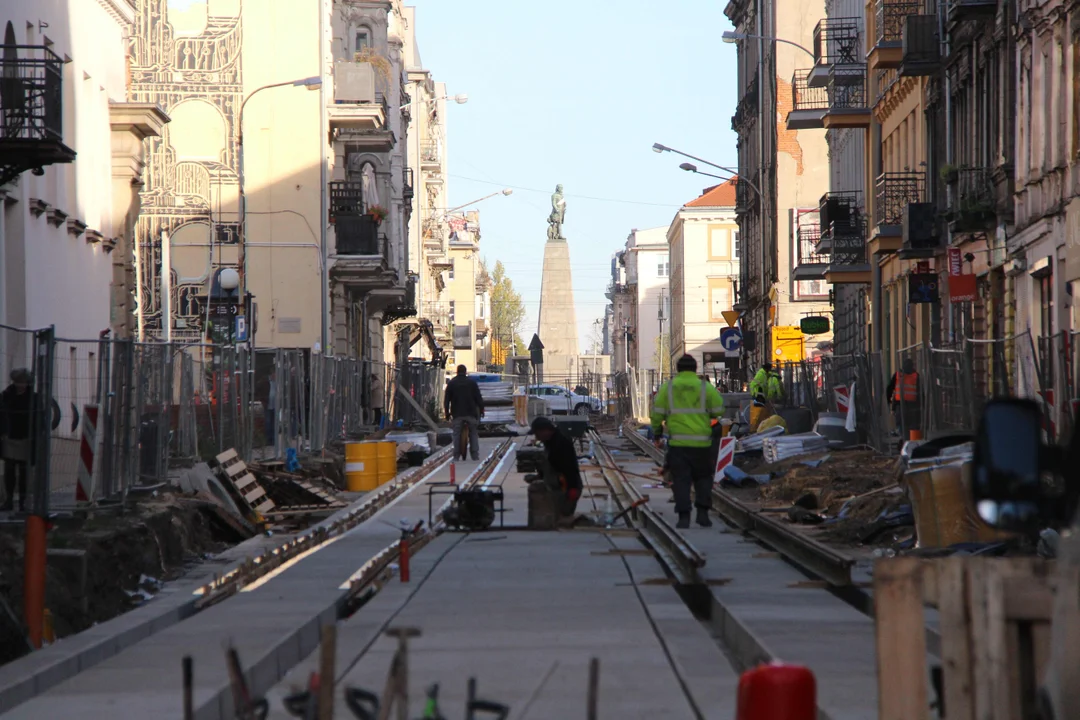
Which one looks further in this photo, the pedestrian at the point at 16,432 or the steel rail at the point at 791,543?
the pedestrian at the point at 16,432

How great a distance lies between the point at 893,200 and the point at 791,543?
24358 millimetres

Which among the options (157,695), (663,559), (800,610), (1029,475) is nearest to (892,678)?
(1029,475)

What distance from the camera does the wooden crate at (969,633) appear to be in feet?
16.4

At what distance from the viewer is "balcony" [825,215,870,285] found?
150 feet

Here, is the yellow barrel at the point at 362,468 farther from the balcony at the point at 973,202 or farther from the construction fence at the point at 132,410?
the balcony at the point at 973,202

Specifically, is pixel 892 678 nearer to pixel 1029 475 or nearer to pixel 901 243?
pixel 1029 475

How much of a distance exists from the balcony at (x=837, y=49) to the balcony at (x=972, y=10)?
12863 millimetres

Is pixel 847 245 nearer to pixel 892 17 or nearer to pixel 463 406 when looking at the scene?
pixel 892 17

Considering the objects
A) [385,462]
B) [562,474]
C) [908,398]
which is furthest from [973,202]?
[562,474]

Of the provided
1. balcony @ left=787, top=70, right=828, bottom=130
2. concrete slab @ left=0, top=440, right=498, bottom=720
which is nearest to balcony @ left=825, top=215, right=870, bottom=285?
balcony @ left=787, top=70, right=828, bottom=130

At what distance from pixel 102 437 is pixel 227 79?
115ft

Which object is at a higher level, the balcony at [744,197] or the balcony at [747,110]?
the balcony at [747,110]

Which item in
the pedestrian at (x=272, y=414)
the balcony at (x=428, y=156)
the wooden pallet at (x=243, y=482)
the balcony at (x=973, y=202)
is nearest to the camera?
the wooden pallet at (x=243, y=482)

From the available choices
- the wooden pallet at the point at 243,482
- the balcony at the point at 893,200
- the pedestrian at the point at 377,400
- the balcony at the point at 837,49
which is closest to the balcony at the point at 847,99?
the balcony at the point at 837,49
